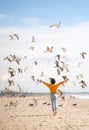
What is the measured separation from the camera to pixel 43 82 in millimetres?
16391

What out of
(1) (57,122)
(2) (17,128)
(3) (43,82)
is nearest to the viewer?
(2) (17,128)

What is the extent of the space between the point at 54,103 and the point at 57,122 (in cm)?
241

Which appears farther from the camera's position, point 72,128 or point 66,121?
point 66,121

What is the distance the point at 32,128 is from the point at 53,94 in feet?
13.1

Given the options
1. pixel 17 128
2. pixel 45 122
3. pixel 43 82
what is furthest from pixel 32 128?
pixel 43 82

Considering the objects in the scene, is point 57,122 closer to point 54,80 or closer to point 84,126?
point 84,126

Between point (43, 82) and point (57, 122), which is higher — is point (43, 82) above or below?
above

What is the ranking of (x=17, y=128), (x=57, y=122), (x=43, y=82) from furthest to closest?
(x=43, y=82)
(x=57, y=122)
(x=17, y=128)

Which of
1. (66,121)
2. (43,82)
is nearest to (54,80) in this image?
(43,82)

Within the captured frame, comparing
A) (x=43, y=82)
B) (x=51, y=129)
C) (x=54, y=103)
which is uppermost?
(x=43, y=82)

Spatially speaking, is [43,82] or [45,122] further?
[43,82]

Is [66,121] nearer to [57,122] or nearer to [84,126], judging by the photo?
[57,122]

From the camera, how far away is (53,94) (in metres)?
16.5

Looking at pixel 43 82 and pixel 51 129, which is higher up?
pixel 43 82
